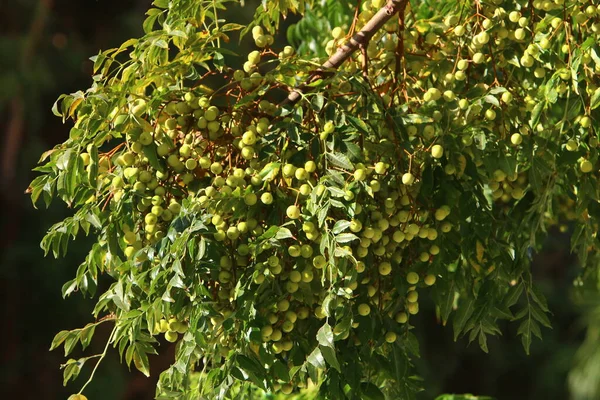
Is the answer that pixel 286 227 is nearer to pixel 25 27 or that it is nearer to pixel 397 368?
pixel 397 368

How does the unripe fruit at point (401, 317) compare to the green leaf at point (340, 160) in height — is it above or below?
below

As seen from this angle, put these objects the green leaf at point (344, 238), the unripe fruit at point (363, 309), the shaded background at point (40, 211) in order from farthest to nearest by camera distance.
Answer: the shaded background at point (40, 211)
the unripe fruit at point (363, 309)
the green leaf at point (344, 238)

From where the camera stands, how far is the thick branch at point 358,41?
98 centimetres

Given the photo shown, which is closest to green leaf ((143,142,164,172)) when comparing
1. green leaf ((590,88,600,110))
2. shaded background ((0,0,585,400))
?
green leaf ((590,88,600,110))

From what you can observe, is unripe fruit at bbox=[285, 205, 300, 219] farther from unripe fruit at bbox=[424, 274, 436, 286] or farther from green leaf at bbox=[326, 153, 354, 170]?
unripe fruit at bbox=[424, 274, 436, 286]

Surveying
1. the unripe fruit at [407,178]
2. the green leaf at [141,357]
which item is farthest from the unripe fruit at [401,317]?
the green leaf at [141,357]

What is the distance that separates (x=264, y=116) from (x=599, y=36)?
352 mm

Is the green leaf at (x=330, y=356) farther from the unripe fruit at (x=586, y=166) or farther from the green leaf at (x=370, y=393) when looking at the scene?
the unripe fruit at (x=586, y=166)

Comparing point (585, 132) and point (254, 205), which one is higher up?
point (254, 205)

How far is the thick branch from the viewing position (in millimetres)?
982

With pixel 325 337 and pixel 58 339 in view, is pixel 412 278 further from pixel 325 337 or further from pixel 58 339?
pixel 58 339

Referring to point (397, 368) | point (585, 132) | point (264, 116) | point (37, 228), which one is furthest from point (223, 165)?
point (37, 228)

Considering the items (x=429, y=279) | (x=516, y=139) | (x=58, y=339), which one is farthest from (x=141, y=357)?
(x=516, y=139)

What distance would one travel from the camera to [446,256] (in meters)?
0.99
